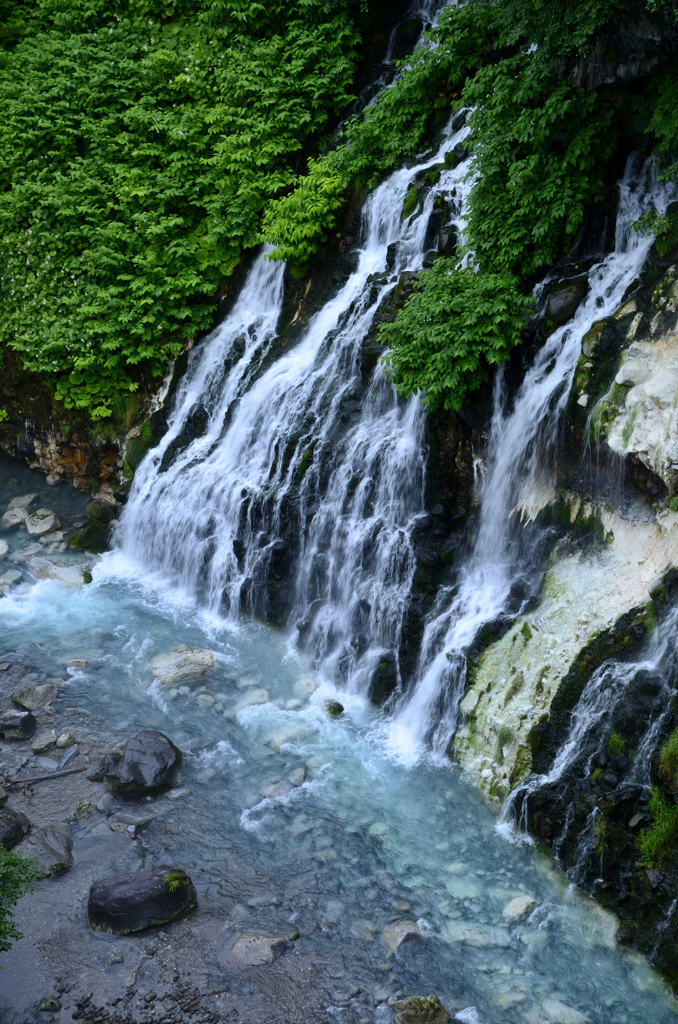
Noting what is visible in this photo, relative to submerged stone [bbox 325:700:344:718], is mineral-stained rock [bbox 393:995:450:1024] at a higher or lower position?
lower

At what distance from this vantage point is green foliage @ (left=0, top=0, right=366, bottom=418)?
1292cm

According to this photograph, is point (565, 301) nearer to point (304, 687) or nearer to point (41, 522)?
point (304, 687)

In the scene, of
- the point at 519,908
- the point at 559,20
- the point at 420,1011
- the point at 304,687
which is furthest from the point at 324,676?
the point at 559,20

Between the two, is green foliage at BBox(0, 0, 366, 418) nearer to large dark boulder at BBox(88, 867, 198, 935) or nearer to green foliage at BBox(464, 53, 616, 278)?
green foliage at BBox(464, 53, 616, 278)

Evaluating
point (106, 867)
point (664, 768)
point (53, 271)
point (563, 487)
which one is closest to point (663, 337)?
point (563, 487)

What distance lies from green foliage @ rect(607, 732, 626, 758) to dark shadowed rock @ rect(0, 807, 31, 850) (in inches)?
212

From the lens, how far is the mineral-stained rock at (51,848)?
22.1 ft

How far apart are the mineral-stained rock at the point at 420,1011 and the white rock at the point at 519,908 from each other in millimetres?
1055

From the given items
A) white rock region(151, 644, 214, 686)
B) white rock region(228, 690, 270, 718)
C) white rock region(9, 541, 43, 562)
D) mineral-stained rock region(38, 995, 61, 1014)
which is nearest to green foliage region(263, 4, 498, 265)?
white rock region(9, 541, 43, 562)

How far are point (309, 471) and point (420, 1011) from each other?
21.3 feet

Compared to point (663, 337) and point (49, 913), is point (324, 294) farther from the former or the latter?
point (49, 913)

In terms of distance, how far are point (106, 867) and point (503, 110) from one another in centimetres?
906

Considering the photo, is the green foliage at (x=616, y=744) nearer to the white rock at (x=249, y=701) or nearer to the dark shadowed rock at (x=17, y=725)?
the white rock at (x=249, y=701)

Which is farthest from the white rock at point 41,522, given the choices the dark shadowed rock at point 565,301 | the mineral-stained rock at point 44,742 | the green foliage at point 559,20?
the green foliage at point 559,20
